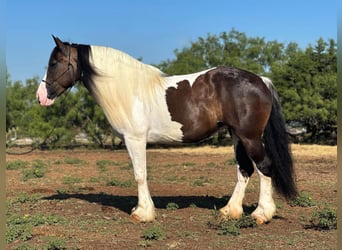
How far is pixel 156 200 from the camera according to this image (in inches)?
288

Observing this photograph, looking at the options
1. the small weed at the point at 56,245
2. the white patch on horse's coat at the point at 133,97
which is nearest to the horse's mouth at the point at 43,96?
the white patch on horse's coat at the point at 133,97

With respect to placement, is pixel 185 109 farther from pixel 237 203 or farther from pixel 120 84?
pixel 237 203

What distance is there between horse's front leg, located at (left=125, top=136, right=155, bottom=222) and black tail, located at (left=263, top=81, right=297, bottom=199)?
5.75ft

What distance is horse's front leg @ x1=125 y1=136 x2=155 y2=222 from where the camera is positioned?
5664 mm

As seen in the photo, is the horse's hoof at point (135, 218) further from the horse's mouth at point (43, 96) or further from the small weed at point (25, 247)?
the horse's mouth at point (43, 96)

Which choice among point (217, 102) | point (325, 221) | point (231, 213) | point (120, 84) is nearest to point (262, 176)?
point (231, 213)

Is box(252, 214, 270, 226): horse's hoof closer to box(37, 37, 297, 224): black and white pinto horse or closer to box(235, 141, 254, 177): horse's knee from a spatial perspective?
box(37, 37, 297, 224): black and white pinto horse

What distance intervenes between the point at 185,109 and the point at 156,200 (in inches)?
92.0

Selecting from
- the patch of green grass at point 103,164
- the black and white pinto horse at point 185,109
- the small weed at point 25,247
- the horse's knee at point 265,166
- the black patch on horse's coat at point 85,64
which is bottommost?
the patch of green grass at point 103,164

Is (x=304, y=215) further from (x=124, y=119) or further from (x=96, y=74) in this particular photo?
(x=96, y=74)

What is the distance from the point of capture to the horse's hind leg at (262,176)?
5.50 meters

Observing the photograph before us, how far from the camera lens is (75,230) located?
534 cm

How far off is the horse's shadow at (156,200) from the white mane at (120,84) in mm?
1786

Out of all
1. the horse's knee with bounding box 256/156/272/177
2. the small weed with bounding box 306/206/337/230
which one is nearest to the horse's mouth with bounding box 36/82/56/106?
the horse's knee with bounding box 256/156/272/177
